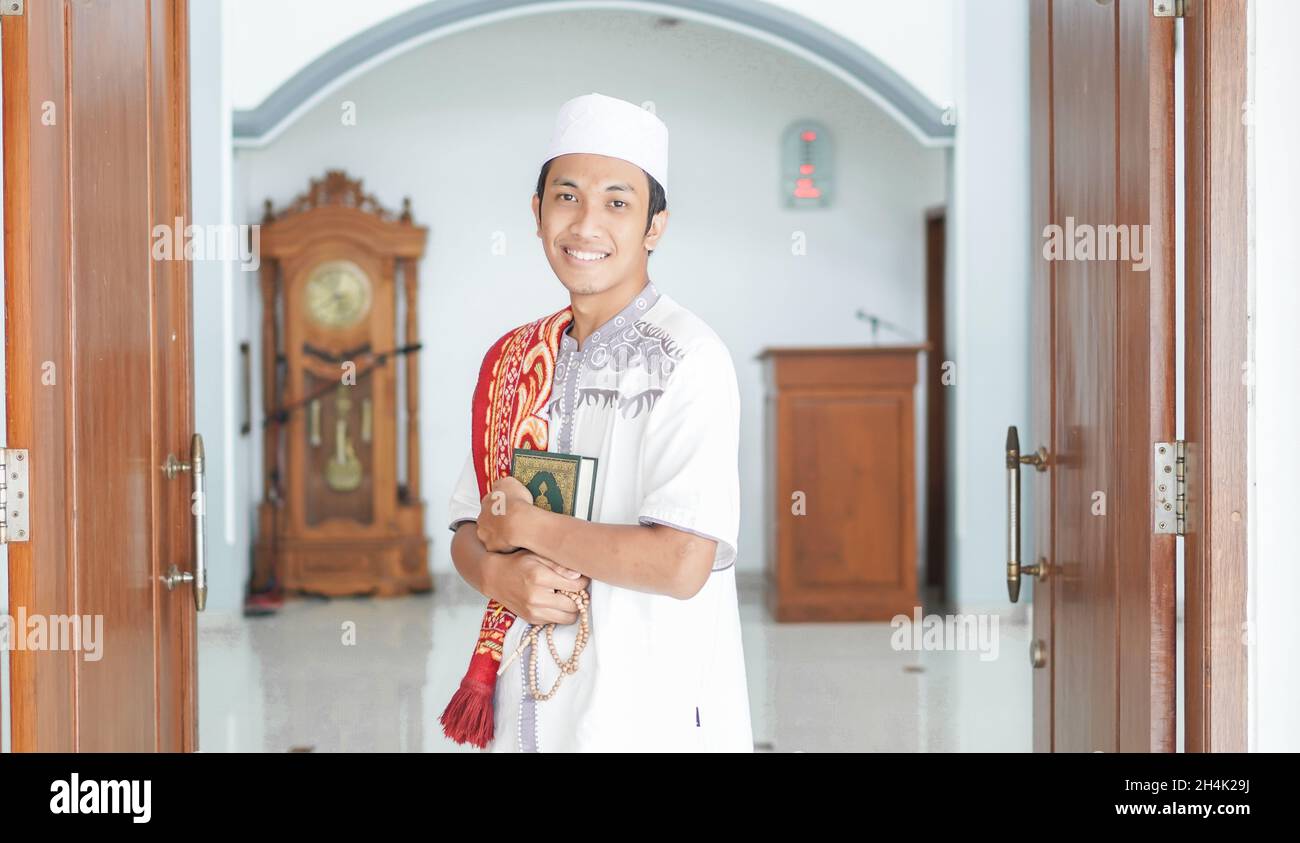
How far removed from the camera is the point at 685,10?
17.3 feet

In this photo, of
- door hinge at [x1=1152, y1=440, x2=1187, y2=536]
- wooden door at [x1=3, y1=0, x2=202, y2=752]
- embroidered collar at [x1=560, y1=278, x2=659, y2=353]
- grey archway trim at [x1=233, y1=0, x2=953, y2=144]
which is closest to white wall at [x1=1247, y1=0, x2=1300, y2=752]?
door hinge at [x1=1152, y1=440, x2=1187, y2=536]

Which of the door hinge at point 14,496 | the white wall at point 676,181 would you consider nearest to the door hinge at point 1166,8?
the door hinge at point 14,496

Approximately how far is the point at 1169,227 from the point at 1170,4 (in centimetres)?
29

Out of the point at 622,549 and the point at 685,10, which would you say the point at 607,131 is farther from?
the point at 685,10

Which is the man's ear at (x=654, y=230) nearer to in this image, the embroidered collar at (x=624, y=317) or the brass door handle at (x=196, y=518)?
the embroidered collar at (x=624, y=317)

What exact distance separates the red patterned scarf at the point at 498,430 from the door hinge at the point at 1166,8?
876 mm

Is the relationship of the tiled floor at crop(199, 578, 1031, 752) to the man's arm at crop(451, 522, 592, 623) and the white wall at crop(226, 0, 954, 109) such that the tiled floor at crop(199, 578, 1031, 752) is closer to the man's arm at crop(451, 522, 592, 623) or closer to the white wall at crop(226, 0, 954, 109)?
the man's arm at crop(451, 522, 592, 623)

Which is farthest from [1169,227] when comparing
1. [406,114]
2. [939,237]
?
[406,114]

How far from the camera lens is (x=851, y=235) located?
21.6ft

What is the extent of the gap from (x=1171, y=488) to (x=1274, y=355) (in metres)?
0.21

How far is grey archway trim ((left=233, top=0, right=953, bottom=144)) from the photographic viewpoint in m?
5.20

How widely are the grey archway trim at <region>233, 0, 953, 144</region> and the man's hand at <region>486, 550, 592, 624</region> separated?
4154 mm

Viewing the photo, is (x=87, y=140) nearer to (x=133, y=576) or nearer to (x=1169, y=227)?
(x=133, y=576)

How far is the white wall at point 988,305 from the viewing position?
5441mm
